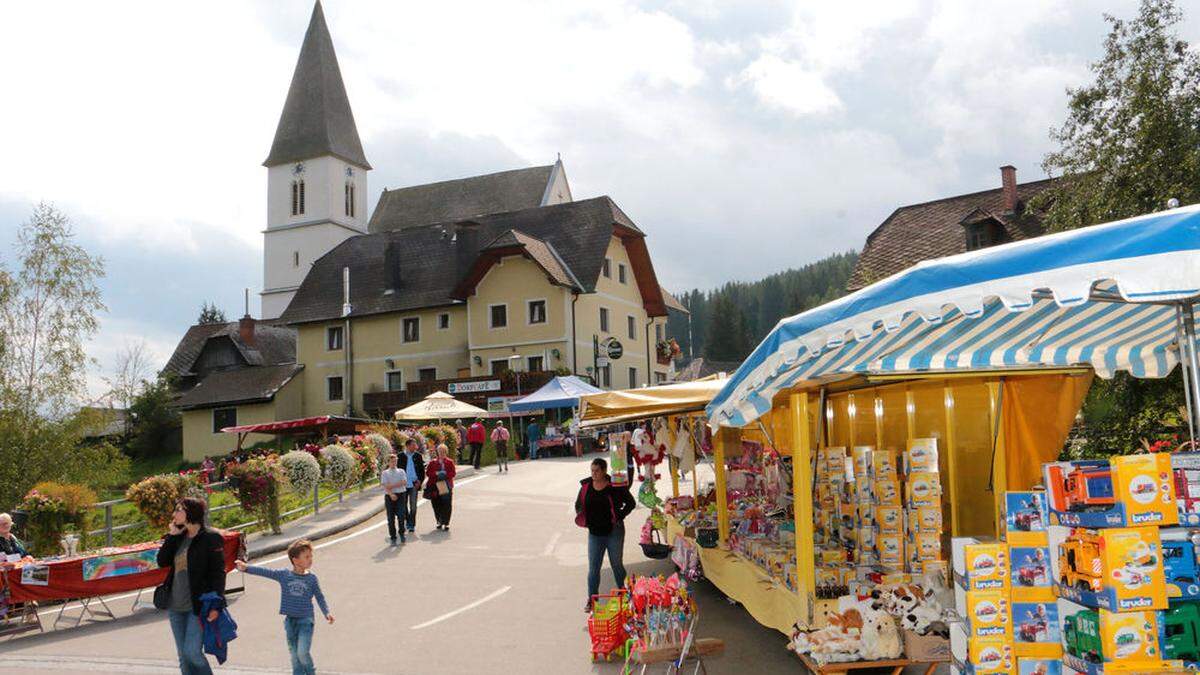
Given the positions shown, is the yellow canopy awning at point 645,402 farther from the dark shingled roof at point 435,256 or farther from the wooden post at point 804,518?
the dark shingled roof at point 435,256

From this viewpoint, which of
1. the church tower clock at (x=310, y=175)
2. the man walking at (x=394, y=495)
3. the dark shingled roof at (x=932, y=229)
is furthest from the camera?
the church tower clock at (x=310, y=175)

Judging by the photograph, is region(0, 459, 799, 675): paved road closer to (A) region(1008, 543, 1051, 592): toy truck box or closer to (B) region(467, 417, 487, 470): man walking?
(A) region(1008, 543, 1051, 592): toy truck box

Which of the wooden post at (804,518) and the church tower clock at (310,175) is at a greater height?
the church tower clock at (310,175)

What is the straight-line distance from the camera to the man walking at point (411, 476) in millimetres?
17297

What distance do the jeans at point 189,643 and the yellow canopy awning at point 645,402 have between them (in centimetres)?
483

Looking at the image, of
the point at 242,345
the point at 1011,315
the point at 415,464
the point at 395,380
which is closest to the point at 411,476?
the point at 415,464

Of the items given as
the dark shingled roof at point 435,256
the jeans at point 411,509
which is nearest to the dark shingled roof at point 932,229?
the dark shingled roof at point 435,256

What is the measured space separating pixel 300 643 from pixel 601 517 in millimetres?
3796

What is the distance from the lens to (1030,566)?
5.02 meters

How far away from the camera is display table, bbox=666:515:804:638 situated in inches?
304

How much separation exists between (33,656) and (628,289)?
134 ft

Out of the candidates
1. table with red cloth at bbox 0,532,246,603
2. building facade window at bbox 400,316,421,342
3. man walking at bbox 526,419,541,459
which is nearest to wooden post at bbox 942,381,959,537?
table with red cloth at bbox 0,532,246,603

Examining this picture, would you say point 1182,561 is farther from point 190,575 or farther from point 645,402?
point 190,575

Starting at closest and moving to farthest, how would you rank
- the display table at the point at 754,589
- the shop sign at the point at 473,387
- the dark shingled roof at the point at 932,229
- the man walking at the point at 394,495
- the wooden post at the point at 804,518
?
the wooden post at the point at 804,518, the display table at the point at 754,589, the man walking at the point at 394,495, the dark shingled roof at the point at 932,229, the shop sign at the point at 473,387
